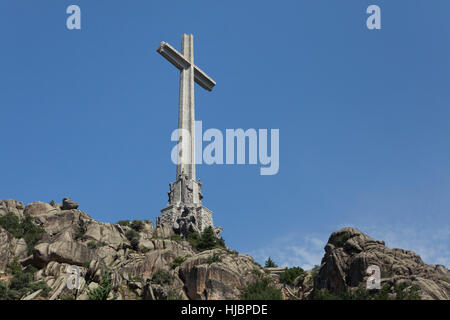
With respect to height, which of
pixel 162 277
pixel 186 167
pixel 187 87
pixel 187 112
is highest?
pixel 187 87

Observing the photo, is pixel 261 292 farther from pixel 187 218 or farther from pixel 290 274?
pixel 187 218

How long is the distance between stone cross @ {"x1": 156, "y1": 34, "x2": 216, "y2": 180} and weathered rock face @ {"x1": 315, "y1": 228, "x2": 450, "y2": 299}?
3219 cm

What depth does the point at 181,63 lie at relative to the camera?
8800 cm

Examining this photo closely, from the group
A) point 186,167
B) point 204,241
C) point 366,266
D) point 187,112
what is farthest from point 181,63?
point 366,266

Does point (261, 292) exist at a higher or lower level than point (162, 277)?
lower

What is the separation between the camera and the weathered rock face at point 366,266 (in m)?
42.8

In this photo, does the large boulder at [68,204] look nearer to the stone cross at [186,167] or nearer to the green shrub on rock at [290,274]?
the stone cross at [186,167]

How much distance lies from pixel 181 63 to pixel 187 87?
4.28 meters

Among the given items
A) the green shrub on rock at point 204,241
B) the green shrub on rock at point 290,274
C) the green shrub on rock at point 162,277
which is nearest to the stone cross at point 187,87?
the green shrub on rock at point 204,241

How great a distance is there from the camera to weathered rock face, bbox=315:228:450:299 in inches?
1686
